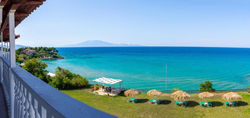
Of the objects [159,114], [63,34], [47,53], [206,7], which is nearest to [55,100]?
[159,114]

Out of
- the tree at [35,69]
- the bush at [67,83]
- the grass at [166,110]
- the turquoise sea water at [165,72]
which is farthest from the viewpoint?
the turquoise sea water at [165,72]

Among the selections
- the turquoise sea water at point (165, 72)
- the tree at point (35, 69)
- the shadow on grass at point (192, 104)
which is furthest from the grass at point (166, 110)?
the turquoise sea water at point (165, 72)

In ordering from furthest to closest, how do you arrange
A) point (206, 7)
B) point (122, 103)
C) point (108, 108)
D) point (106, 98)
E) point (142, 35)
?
point (142, 35) → point (206, 7) → point (106, 98) → point (122, 103) → point (108, 108)

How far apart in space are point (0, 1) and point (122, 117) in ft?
30.8

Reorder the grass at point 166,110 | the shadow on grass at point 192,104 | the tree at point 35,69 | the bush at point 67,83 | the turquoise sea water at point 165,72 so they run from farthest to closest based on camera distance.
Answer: the turquoise sea water at point 165,72 < the tree at point 35,69 < the bush at point 67,83 < the shadow on grass at point 192,104 < the grass at point 166,110

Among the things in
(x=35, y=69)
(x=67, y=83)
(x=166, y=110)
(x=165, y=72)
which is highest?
(x=35, y=69)

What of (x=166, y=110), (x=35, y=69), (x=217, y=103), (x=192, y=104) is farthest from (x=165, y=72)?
(x=166, y=110)

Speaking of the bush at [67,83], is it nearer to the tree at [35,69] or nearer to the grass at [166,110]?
the tree at [35,69]

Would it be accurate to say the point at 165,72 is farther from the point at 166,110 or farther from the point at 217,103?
the point at 166,110

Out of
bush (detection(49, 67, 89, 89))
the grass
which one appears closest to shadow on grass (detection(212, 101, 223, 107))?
the grass

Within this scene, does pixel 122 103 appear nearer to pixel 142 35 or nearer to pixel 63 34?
pixel 142 35

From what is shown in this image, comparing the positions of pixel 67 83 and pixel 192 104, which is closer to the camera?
pixel 192 104

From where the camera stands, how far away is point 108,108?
12.3m

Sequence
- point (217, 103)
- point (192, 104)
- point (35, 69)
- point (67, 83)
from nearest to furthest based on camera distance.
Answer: point (192, 104) → point (217, 103) → point (67, 83) → point (35, 69)
